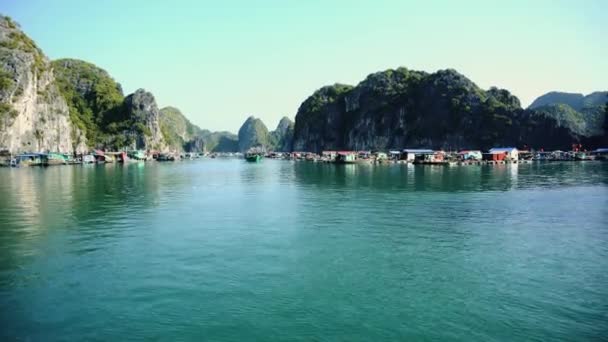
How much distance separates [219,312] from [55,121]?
202 meters

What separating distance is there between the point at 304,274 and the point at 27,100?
174331mm

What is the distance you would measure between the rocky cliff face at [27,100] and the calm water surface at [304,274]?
12993 centimetres

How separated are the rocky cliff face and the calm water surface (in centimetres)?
12993

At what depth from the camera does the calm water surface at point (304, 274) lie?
14289mm

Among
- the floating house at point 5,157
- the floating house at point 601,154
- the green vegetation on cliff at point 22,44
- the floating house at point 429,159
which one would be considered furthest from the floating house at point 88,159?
the floating house at point 601,154

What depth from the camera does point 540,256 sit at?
22.8 metres

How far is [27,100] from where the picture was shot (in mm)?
157875

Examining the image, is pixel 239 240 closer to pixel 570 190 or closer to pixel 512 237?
pixel 512 237

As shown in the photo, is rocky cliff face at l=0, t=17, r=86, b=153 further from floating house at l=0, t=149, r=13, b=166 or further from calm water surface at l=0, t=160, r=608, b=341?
calm water surface at l=0, t=160, r=608, b=341

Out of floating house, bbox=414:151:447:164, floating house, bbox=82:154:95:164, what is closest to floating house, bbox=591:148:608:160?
floating house, bbox=414:151:447:164

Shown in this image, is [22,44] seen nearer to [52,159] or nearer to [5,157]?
[52,159]

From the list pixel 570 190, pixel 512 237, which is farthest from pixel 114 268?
pixel 570 190

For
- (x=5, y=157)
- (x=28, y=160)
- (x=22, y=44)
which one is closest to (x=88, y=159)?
(x=28, y=160)

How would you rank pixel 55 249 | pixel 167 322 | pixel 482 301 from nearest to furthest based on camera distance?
pixel 167 322 < pixel 482 301 < pixel 55 249
